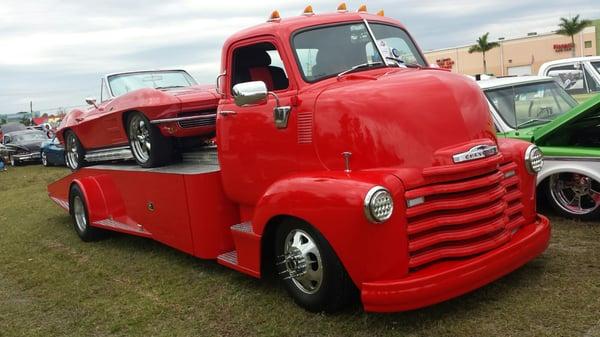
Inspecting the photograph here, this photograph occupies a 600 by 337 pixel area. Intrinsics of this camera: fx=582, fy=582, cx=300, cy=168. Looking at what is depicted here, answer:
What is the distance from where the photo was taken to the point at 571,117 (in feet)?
19.8

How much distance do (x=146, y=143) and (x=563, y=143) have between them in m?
4.72

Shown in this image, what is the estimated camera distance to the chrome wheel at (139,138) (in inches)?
261

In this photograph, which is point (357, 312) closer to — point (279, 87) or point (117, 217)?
point (279, 87)

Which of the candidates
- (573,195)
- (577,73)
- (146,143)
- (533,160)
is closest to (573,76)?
(577,73)

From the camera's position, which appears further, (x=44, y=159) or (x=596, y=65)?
(x=44, y=159)

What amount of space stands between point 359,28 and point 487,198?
6.24 ft

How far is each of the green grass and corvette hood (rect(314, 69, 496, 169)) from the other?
1.13 metres

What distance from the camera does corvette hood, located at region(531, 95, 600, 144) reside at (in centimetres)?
580

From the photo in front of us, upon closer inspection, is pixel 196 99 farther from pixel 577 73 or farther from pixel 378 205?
pixel 577 73

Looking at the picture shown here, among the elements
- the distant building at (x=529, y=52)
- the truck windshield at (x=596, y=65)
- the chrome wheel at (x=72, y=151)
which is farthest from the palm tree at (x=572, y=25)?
the chrome wheel at (x=72, y=151)

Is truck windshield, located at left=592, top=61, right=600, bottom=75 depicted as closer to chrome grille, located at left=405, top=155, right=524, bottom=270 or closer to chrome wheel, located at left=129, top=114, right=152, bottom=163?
chrome grille, located at left=405, top=155, right=524, bottom=270

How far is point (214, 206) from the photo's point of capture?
548 centimetres

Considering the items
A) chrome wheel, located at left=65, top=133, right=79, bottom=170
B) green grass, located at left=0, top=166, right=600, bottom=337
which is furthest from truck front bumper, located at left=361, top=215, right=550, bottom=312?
chrome wheel, located at left=65, top=133, right=79, bottom=170

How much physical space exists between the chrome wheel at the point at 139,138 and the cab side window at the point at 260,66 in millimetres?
1707
